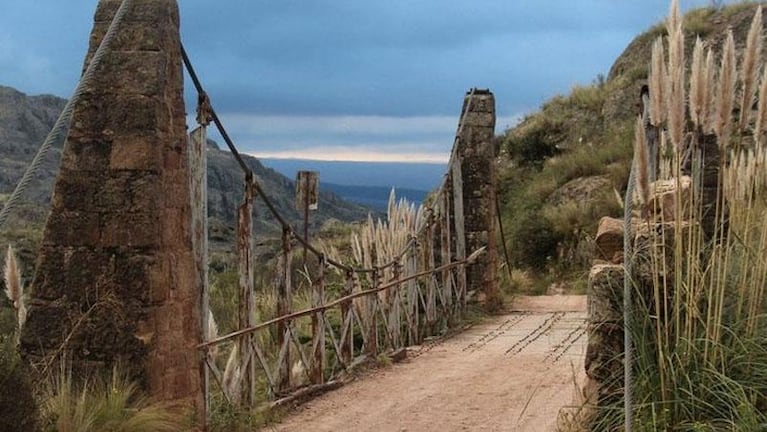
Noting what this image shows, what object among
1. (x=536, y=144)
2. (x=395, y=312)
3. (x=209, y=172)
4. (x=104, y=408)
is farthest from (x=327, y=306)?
(x=209, y=172)

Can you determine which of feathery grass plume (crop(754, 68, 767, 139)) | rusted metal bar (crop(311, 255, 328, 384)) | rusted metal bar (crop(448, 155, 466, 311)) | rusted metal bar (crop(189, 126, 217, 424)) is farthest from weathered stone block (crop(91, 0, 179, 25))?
rusted metal bar (crop(448, 155, 466, 311))

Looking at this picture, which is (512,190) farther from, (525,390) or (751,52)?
(751,52)

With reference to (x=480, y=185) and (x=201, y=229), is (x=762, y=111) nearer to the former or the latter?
(x=201, y=229)

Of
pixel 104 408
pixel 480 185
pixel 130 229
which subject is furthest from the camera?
pixel 480 185

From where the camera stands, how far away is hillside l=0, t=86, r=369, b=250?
43.4 m

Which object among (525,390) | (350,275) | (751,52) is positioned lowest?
(525,390)

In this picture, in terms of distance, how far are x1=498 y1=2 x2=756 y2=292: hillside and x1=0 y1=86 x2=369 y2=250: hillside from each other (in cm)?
1628

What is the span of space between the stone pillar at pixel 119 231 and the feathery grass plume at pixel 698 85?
3186 mm

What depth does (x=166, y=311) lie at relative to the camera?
6.03 m

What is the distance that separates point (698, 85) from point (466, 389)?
13.9 feet

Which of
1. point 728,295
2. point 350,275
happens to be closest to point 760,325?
point 728,295

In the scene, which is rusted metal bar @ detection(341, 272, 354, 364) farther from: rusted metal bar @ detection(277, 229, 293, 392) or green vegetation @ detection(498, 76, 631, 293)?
green vegetation @ detection(498, 76, 631, 293)

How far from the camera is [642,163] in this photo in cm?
427

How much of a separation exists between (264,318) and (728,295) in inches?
281
